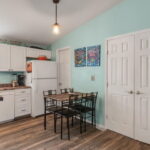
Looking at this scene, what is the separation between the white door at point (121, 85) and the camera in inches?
111

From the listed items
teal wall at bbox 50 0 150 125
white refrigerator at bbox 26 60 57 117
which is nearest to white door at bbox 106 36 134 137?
teal wall at bbox 50 0 150 125

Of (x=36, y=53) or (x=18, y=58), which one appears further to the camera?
(x=36, y=53)

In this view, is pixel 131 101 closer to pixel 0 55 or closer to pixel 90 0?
pixel 90 0

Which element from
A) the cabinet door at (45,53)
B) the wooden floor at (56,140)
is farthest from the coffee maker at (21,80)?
the wooden floor at (56,140)

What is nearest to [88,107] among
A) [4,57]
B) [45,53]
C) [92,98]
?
[92,98]

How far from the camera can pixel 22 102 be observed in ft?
13.1

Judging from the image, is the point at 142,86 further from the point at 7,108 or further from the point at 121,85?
the point at 7,108

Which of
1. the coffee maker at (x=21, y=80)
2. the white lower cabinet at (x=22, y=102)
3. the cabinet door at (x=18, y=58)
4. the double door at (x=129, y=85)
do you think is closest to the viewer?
the double door at (x=129, y=85)

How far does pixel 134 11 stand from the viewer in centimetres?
275

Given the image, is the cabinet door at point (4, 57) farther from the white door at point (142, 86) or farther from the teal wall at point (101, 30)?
the white door at point (142, 86)

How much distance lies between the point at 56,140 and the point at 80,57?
2.22 m

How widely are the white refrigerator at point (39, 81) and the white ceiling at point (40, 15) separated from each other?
3.10 feet

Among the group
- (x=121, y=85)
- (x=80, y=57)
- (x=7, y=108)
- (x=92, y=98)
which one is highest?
(x=80, y=57)

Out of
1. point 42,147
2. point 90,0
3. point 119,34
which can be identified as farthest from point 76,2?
point 42,147
